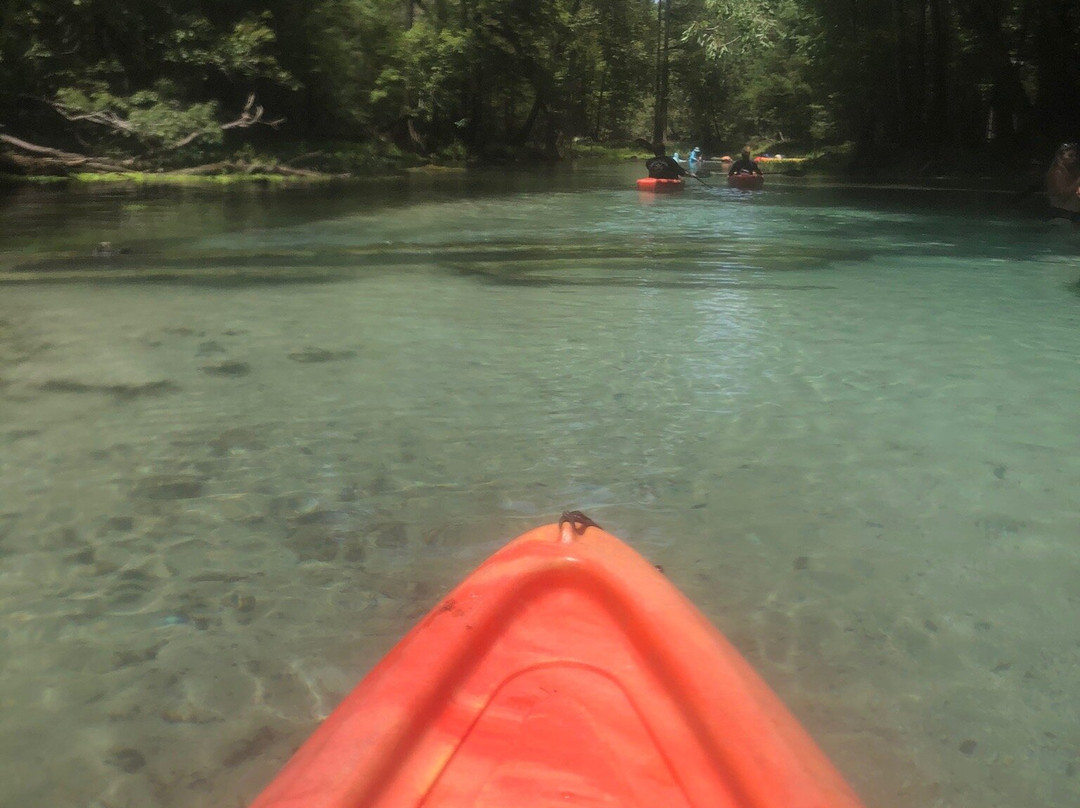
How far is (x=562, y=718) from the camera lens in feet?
5.92

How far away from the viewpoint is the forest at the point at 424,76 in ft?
79.8

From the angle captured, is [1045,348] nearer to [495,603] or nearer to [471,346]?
[471,346]

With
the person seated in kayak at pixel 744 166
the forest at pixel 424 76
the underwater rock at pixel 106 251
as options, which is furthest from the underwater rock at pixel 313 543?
the forest at pixel 424 76

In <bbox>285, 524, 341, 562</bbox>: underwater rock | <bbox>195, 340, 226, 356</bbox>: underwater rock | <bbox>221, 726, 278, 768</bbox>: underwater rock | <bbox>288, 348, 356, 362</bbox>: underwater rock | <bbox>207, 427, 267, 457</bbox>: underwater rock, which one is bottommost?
<bbox>221, 726, 278, 768</bbox>: underwater rock

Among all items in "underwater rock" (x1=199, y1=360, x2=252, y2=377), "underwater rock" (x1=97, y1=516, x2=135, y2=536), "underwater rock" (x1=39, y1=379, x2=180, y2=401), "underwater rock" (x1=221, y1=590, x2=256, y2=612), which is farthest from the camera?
"underwater rock" (x1=199, y1=360, x2=252, y2=377)

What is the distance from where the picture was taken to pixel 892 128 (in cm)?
3177

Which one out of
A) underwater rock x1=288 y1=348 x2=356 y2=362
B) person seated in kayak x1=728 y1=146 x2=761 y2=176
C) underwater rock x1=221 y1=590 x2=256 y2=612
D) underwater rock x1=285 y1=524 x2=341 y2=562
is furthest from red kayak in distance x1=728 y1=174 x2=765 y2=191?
underwater rock x1=221 y1=590 x2=256 y2=612

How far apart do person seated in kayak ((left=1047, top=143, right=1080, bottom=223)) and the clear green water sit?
285 inches

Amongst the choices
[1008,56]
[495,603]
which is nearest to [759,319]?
[495,603]

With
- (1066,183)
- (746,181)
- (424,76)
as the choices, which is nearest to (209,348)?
(1066,183)

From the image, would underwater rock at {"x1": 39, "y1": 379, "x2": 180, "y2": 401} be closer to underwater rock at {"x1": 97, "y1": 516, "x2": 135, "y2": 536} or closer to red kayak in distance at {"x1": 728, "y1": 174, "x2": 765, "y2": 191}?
underwater rock at {"x1": 97, "y1": 516, "x2": 135, "y2": 536}

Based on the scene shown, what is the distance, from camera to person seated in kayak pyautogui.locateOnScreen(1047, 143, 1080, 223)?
48.4 feet

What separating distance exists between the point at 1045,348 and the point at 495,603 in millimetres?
5891

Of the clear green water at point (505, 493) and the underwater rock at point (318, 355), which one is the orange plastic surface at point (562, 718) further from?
the underwater rock at point (318, 355)
